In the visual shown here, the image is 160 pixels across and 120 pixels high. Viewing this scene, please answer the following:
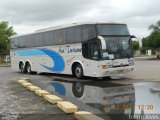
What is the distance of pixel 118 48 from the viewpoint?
65.6ft

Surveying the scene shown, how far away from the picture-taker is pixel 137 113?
9.02m

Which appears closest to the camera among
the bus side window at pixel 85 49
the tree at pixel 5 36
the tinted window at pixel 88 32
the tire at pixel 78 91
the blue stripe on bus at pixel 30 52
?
the tire at pixel 78 91

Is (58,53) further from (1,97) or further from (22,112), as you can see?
(22,112)

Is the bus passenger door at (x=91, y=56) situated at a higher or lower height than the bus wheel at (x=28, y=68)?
higher

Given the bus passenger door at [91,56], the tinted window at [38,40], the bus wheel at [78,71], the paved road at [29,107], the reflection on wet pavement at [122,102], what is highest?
the tinted window at [38,40]

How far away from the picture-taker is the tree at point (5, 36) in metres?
69.4

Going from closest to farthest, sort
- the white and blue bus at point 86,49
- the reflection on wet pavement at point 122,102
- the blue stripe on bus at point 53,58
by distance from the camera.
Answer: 1. the reflection on wet pavement at point 122,102
2. the white and blue bus at point 86,49
3. the blue stripe on bus at point 53,58

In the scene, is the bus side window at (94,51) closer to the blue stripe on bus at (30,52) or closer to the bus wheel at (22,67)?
the blue stripe on bus at (30,52)

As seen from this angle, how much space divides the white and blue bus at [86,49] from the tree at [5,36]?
44045 millimetres

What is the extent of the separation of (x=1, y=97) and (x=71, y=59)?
9393 millimetres

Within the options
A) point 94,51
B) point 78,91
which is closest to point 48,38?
point 94,51

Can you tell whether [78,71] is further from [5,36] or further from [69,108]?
[5,36]

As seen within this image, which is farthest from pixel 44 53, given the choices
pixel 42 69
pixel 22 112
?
pixel 22 112

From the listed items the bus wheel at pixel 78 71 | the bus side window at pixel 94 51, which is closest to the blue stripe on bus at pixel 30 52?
the bus wheel at pixel 78 71
